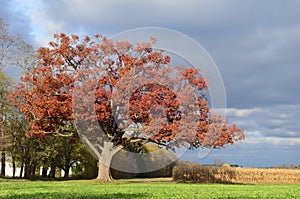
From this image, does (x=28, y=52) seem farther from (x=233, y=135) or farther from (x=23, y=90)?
(x=233, y=135)

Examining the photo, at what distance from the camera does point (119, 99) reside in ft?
100

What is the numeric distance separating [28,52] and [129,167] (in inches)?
781

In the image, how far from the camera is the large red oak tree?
30203mm

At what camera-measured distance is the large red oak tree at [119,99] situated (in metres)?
30.2

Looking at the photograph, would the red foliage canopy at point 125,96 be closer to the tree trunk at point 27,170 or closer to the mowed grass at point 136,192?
the mowed grass at point 136,192

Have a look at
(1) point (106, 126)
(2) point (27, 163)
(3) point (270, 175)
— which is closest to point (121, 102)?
(1) point (106, 126)

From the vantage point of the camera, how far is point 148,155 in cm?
5128

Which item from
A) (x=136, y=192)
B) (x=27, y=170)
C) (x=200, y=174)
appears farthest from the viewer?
(x=27, y=170)

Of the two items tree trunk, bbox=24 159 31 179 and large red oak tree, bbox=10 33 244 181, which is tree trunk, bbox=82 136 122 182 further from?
tree trunk, bbox=24 159 31 179

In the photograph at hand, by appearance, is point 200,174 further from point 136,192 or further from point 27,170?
point 136,192

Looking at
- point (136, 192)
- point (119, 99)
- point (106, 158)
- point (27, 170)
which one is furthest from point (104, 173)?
point (27, 170)

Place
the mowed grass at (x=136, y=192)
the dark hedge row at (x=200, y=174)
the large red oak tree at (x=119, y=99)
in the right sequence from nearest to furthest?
the mowed grass at (x=136, y=192) → the large red oak tree at (x=119, y=99) → the dark hedge row at (x=200, y=174)

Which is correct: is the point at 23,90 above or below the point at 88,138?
above

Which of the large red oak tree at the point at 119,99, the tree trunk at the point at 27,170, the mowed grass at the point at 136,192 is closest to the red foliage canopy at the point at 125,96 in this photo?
the large red oak tree at the point at 119,99
